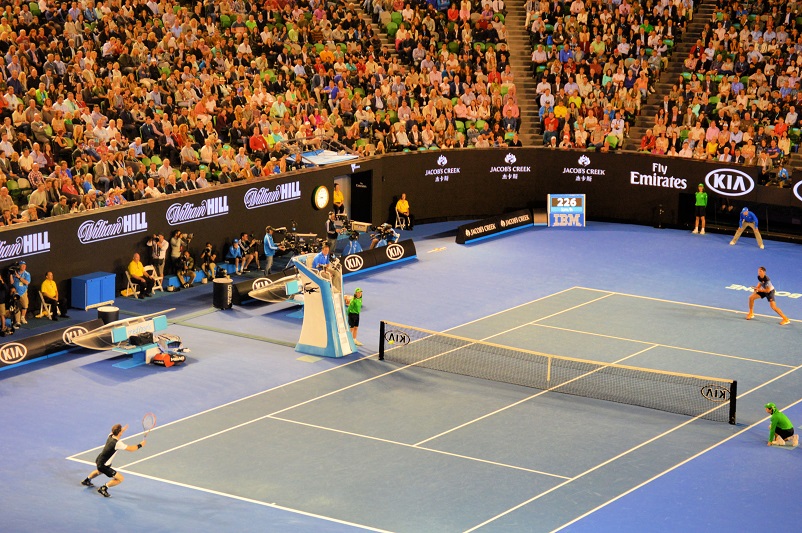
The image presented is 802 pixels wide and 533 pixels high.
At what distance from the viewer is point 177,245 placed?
3819 centimetres

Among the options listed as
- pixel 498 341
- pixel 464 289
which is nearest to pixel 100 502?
pixel 498 341

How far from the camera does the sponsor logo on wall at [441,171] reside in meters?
48.7

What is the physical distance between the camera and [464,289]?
130ft

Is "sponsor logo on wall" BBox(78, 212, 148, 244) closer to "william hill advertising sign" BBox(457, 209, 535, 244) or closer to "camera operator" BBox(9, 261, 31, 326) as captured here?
"camera operator" BBox(9, 261, 31, 326)

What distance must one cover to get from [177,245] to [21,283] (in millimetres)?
5847

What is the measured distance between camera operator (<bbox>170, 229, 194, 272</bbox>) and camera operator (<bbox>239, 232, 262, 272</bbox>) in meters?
2.07

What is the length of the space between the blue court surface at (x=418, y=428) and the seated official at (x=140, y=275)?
73 cm

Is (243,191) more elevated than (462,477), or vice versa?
(243,191)

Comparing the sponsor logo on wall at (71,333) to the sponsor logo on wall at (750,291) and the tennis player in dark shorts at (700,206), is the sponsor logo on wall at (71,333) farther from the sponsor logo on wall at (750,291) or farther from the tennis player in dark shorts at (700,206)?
the tennis player in dark shorts at (700,206)

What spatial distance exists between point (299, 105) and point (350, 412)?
20181 mm

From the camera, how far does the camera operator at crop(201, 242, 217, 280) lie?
39.3 m

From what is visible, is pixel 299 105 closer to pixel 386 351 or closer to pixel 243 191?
pixel 243 191

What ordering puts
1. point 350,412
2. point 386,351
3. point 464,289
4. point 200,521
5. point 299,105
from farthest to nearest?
point 299,105 < point 464,289 < point 386,351 < point 350,412 < point 200,521

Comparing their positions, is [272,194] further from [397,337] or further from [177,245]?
[397,337]
